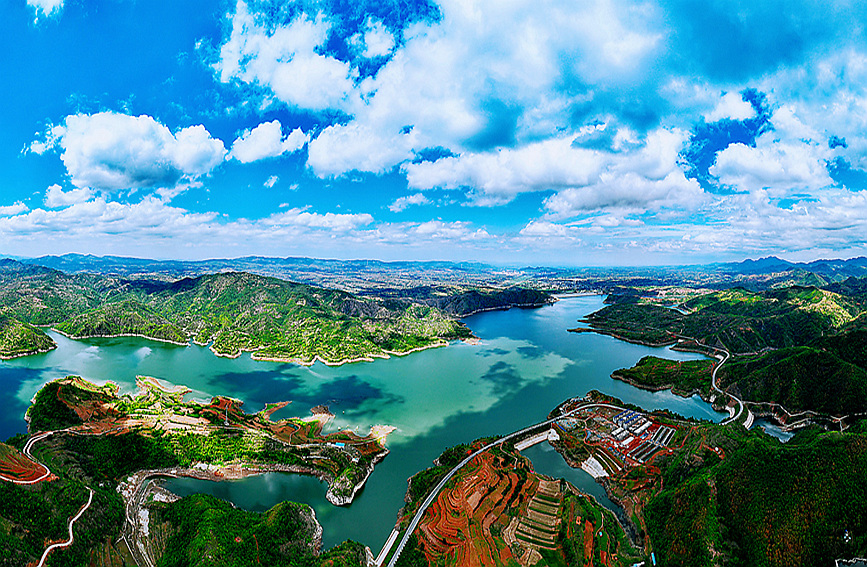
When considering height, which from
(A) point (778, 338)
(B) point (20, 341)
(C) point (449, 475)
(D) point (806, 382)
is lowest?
(C) point (449, 475)

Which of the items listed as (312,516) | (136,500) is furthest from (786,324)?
(136,500)

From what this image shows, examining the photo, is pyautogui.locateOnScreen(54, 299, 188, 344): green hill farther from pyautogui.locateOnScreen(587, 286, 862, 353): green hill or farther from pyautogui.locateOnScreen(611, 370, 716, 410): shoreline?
pyautogui.locateOnScreen(587, 286, 862, 353): green hill

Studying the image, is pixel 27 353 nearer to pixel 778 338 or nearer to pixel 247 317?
pixel 247 317

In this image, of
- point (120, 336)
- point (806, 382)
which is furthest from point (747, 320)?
point (120, 336)

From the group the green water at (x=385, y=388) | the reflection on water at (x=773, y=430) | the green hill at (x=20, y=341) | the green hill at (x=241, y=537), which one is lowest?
the reflection on water at (x=773, y=430)

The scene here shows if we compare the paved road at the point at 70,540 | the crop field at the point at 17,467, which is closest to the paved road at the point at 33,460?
the crop field at the point at 17,467

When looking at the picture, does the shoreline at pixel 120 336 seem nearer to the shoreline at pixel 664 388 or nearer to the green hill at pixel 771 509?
the shoreline at pixel 664 388

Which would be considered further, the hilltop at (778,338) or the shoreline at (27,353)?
the shoreline at (27,353)

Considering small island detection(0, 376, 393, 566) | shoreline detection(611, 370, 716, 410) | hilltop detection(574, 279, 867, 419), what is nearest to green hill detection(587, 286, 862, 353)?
hilltop detection(574, 279, 867, 419)
